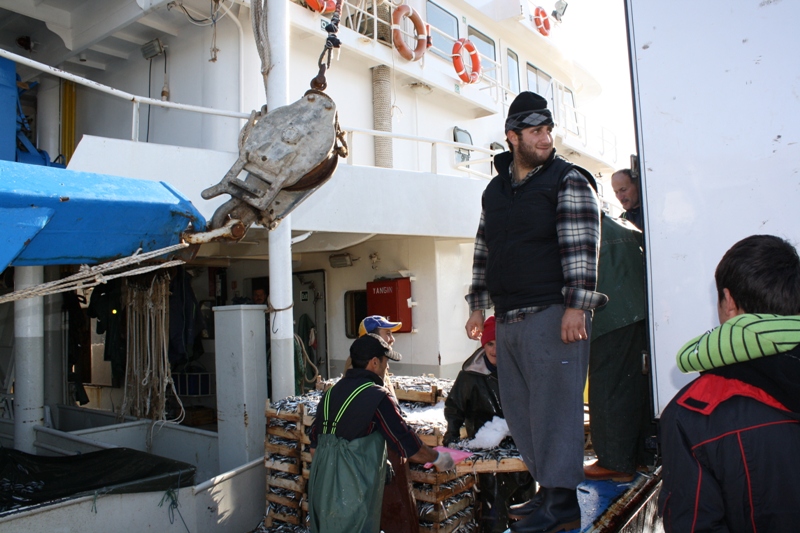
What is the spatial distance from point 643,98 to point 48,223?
2.55 metres

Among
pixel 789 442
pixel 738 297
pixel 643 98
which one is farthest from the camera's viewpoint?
pixel 643 98

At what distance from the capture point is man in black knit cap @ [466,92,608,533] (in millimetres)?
2328

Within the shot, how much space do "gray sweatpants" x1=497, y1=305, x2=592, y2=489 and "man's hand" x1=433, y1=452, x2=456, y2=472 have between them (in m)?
1.23

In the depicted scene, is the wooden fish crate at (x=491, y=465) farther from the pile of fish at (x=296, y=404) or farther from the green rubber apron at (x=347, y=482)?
the pile of fish at (x=296, y=404)

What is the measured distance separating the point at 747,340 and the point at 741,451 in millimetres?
284

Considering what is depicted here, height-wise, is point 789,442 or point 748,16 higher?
point 748,16

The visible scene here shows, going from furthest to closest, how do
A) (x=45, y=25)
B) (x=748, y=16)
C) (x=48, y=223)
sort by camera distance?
(x=45, y=25), (x=748, y=16), (x=48, y=223)

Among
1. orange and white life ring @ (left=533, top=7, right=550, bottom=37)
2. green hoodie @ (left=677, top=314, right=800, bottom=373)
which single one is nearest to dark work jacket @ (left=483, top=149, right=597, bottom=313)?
green hoodie @ (left=677, top=314, right=800, bottom=373)

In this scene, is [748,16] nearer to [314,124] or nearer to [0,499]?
[314,124]

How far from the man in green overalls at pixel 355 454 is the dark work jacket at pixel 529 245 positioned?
130 centimetres

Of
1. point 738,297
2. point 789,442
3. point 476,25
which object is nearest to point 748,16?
point 738,297

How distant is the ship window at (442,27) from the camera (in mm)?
10945

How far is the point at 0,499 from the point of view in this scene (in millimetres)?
4523

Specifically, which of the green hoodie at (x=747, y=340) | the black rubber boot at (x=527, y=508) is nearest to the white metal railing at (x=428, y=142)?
the black rubber boot at (x=527, y=508)
